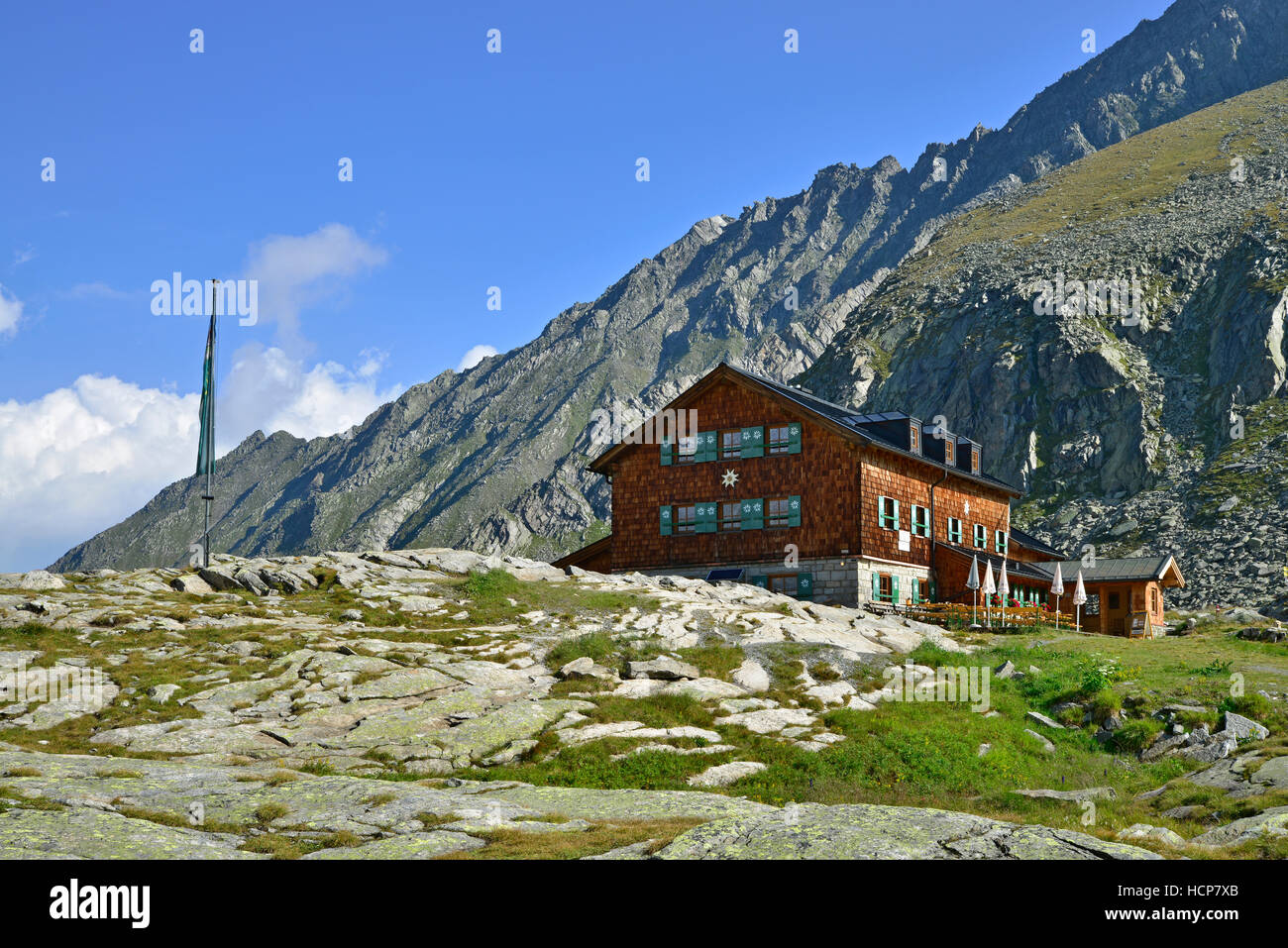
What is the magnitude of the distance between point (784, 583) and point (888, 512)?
5.98m

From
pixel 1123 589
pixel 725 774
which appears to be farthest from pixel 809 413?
pixel 725 774

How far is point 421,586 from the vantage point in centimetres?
3672

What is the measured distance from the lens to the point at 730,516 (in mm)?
48406

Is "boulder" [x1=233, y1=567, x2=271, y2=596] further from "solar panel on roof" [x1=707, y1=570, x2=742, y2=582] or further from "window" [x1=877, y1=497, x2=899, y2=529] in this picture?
"window" [x1=877, y1=497, x2=899, y2=529]

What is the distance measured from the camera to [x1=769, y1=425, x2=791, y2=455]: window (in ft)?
156

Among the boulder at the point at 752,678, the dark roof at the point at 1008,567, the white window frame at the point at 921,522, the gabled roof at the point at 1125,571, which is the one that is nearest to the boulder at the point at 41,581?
the boulder at the point at 752,678

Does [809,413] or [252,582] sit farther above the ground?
[809,413]

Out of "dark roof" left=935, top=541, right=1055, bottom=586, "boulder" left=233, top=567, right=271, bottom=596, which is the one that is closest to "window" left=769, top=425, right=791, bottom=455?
"dark roof" left=935, top=541, right=1055, bottom=586

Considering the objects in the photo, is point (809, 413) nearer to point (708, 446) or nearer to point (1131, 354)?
point (708, 446)

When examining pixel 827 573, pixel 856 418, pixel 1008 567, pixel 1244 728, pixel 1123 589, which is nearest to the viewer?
pixel 1244 728

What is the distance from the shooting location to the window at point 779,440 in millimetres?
47406
